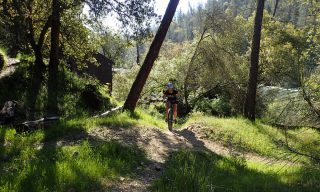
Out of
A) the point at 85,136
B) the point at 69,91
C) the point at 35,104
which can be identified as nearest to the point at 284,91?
the point at 85,136

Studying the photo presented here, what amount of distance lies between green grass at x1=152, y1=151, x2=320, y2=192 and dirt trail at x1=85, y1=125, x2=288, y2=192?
351 millimetres

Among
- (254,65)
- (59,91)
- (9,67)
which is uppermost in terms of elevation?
(254,65)

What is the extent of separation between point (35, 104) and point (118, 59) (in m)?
39.8

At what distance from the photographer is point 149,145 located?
1030 centimetres

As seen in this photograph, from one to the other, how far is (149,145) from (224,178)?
9.56 ft

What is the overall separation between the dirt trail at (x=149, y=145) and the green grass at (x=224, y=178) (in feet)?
1.15

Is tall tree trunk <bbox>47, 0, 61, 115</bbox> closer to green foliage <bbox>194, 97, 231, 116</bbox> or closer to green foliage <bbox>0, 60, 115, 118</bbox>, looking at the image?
green foliage <bbox>0, 60, 115, 118</bbox>

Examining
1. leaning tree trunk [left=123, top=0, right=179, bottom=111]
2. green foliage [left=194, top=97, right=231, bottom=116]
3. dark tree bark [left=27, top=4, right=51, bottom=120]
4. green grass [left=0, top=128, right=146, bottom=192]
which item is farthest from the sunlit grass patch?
green foliage [left=194, top=97, right=231, bottom=116]

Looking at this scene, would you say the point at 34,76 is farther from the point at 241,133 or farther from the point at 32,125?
the point at 241,133

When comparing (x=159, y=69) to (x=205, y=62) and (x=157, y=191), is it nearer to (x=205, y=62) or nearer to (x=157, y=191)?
(x=205, y=62)

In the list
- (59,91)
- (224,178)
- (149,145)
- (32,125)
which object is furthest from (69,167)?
(59,91)

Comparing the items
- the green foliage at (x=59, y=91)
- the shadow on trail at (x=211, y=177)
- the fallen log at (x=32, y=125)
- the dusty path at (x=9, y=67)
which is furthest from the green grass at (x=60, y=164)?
the dusty path at (x=9, y=67)

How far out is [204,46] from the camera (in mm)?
24391

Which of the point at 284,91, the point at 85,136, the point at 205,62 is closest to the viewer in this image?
the point at 284,91
